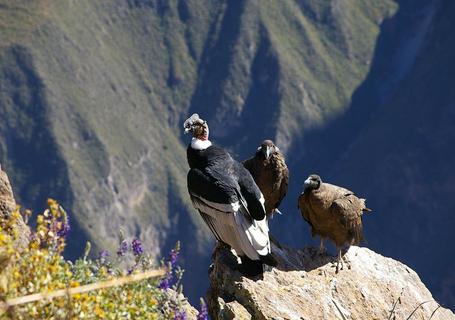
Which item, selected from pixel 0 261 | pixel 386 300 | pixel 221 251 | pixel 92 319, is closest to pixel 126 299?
pixel 92 319

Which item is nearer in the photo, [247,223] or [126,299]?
[126,299]

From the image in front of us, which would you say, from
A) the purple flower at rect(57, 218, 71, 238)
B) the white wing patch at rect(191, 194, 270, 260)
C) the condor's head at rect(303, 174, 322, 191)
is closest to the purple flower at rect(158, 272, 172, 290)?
the purple flower at rect(57, 218, 71, 238)

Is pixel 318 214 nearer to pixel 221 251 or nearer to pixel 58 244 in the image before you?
pixel 221 251

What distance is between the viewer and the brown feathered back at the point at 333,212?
18062 mm

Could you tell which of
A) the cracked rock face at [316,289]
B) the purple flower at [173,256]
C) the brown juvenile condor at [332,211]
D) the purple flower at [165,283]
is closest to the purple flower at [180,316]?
the purple flower at [165,283]

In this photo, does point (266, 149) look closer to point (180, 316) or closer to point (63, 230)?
point (180, 316)

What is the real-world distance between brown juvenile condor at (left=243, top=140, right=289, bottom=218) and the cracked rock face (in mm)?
1214

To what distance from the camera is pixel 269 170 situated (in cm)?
1870

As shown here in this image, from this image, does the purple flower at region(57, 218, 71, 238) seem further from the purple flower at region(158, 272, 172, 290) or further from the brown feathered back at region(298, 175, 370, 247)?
the brown feathered back at region(298, 175, 370, 247)

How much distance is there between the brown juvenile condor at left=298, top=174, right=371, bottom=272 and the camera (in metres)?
18.0

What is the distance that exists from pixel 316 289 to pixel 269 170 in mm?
3229

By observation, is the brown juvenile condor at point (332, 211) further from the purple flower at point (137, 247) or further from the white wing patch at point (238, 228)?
the purple flower at point (137, 247)

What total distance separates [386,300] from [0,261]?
30.7 ft

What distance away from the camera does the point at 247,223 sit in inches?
595
